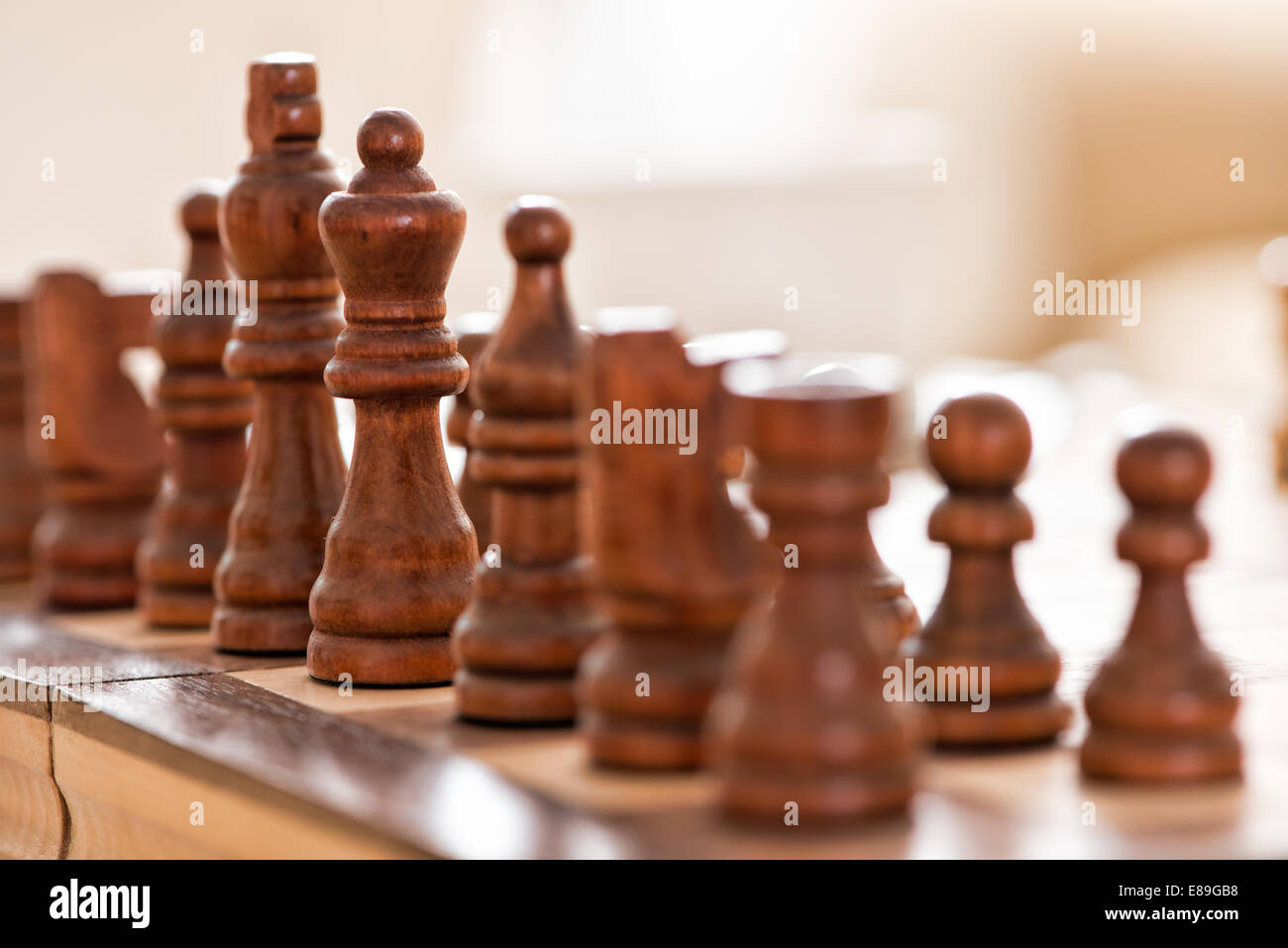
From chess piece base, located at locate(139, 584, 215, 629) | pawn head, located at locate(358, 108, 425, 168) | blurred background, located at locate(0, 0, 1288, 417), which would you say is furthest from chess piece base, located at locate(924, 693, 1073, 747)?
blurred background, located at locate(0, 0, 1288, 417)

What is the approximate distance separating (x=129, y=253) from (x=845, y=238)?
2420 mm

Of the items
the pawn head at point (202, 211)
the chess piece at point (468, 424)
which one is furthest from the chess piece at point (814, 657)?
the pawn head at point (202, 211)

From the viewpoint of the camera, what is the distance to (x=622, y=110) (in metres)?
5.90

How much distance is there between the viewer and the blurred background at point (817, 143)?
498cm

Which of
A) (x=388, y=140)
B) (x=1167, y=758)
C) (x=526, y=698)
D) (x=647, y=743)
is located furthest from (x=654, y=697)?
(x=388, y=140)

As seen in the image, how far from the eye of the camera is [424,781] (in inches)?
29.3

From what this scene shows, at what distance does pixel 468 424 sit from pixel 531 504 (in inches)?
12.2

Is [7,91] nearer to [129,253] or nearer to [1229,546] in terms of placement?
[129,253]

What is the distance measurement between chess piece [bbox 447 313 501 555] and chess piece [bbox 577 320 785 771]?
1.19ft

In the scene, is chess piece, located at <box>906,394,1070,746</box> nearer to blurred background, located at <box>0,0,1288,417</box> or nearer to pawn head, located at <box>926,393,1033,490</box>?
pawn head, located at <box>926,393,1033,490</box>

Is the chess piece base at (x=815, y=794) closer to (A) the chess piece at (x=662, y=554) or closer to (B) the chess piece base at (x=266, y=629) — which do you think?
(A) the chess piece at (x=662, y=554)

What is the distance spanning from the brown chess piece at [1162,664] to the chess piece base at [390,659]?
1.27 feet

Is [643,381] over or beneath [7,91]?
beneath
